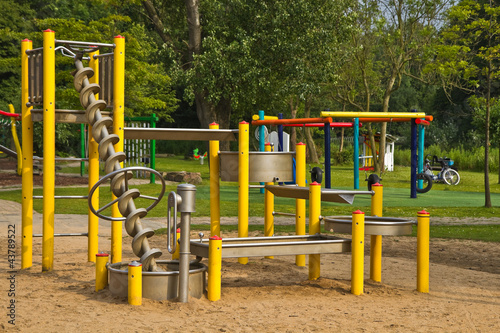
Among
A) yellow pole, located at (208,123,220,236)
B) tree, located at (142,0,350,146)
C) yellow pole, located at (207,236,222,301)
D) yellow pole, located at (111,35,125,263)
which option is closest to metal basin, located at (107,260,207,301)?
yellow pole, located at (207,236,222,301)

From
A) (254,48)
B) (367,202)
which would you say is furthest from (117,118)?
(254,48)

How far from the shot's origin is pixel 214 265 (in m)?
5.33

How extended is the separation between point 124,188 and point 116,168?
0.25 m

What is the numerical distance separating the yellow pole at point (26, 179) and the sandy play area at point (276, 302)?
22 centimetres

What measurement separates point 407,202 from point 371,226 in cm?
1042

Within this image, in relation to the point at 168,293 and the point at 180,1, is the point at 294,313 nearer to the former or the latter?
the point at 168,293

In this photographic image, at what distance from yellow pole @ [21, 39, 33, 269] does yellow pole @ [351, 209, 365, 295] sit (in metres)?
3.58

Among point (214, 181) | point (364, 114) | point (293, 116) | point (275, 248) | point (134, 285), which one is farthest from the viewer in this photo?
point (293, 116)

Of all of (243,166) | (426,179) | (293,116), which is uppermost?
(293,116)

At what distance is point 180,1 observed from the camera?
82.0 feet

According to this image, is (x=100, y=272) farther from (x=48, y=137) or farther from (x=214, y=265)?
(x=48, y=137)

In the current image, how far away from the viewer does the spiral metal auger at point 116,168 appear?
5.48 m

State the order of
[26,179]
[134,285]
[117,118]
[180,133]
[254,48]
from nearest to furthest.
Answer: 1. [134,285]
2. [117,118]
3. [180,133]
4. [26,179]
5. [254,48]

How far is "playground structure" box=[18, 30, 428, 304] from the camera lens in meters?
5.37
